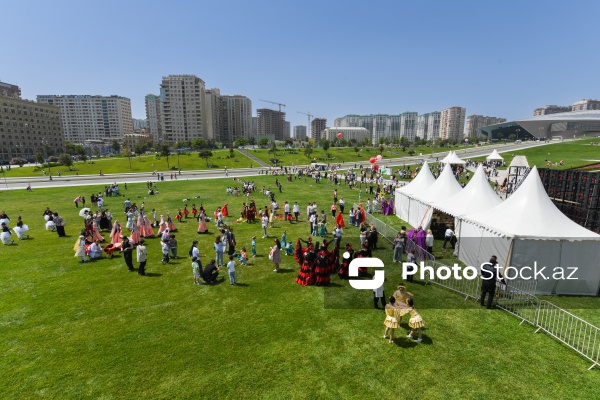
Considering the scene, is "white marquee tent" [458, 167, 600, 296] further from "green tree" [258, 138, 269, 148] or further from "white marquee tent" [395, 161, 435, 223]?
"green tree" [258, 138, 269, 148]

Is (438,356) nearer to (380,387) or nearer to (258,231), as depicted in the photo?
(380,387)

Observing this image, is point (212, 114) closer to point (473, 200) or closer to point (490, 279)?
point (473, 200)

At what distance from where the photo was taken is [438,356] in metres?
7.62

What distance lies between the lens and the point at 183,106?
156 metres

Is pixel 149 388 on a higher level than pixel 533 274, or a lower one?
lower

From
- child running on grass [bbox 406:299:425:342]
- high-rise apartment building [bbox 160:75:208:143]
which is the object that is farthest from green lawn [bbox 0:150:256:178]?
high-rise apartment building [bbox 160:75:208:143]

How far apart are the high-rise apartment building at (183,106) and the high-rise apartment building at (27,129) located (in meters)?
46.2

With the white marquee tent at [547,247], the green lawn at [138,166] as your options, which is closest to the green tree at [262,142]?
the green lawn at [138,166]

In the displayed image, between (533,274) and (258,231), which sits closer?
(533,274)

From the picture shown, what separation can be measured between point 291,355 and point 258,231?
12647mm

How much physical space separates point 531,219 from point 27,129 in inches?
6347

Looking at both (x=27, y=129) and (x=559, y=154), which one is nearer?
(x=559, y=154)

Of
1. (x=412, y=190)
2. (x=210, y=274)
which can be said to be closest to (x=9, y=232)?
(x=210, y=274)

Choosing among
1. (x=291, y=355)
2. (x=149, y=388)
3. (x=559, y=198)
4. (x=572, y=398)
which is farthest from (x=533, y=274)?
(x=149, y=388)
